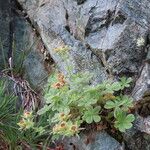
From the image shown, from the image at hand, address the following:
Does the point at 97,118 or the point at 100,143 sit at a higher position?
the point at 97,118

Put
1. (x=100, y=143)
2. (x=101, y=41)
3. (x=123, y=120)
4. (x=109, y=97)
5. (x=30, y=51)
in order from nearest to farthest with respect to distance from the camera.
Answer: (x=123, y=120) → (x=109, y=97) → (x=100, y=143) → (x=101, y=41) → (x=30, y=51)

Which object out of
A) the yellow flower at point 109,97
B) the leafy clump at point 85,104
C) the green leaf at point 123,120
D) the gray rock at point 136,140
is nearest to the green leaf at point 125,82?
the leafy clump at point 85,104

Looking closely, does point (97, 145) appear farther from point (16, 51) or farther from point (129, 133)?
point (16, 51)

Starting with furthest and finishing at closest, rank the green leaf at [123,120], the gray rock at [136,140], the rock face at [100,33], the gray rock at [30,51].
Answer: the gray rock at [30,51]
the rock face at [100,33]
the gray rock at [136,140]
the green leaf at [123,120]

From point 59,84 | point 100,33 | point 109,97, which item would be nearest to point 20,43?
point 100,33

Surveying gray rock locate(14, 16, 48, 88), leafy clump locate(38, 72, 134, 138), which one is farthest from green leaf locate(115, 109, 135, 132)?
gray rock locate(14, 16, 48, 88)

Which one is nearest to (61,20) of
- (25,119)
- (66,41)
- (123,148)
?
(66,41)

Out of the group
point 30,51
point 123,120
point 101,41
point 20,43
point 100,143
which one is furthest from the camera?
point 20,43

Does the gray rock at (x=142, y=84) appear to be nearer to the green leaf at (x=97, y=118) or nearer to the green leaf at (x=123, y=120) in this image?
the green leaf at (x=123, y=120)

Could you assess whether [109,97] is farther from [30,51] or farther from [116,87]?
[30,51]
